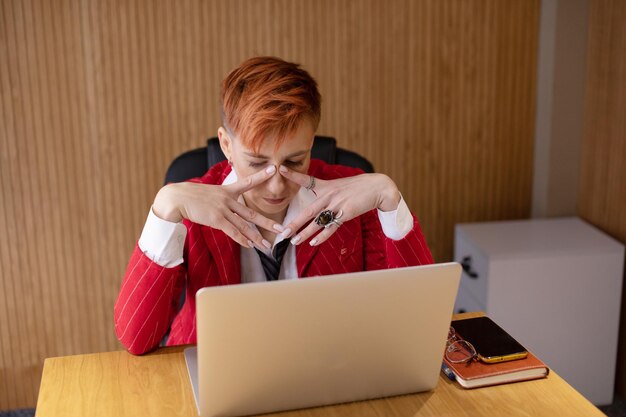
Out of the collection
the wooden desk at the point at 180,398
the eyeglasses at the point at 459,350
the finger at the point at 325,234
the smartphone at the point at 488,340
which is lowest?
the wooden desk at the point at 180,398

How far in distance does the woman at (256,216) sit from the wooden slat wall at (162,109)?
1.08m

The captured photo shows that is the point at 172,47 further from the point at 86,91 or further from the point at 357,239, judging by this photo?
the point at 357,239

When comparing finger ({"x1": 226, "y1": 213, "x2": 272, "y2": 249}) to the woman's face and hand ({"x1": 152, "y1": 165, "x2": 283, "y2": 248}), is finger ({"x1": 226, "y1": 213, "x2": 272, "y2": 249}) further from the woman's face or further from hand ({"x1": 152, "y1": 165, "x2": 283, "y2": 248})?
the woman's face

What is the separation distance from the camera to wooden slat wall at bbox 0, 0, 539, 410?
290 cm

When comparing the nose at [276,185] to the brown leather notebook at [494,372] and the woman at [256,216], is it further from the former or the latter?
the brown leather notebook at [494,372]

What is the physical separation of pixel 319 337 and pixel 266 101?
0.60m

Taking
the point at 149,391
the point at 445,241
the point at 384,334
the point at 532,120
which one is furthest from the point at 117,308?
the point at 532,120

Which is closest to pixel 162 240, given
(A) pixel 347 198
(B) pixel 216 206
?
(B) pixel 216 206

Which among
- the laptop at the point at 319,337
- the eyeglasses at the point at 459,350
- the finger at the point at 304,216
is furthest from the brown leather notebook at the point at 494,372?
the finger at the point at 304,216

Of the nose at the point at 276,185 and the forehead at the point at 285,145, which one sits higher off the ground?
the forehead at the point at 285,145

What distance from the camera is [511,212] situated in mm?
3408

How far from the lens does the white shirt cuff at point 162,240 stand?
1724 mm

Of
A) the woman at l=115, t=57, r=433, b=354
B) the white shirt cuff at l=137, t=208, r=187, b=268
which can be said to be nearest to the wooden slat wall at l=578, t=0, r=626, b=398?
the woman at l=115, t=57, r=433, b=354

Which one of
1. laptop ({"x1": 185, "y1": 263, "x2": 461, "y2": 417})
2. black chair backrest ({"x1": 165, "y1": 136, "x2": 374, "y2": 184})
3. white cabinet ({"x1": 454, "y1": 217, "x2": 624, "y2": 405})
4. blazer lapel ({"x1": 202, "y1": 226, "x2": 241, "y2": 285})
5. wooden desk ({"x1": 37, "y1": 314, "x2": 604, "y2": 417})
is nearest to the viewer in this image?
laptop ({"x1": 185, "y1": 263, "x2": 461, "y2": 417})
